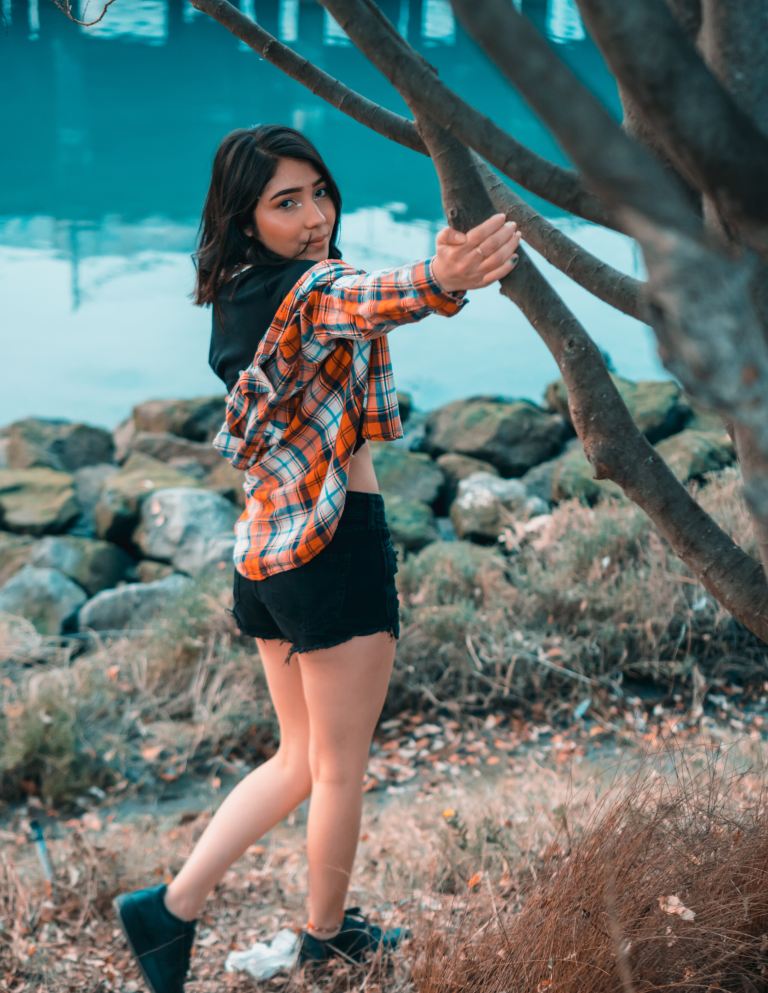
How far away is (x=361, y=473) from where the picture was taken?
→ 2.21m

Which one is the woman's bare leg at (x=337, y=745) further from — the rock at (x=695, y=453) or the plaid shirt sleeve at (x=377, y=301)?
the rock at (x=695, y=453)

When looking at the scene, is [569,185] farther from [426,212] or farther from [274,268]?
[426,212]

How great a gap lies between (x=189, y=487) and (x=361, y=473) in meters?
4.96

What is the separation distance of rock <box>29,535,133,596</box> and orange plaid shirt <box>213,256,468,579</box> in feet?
14.6

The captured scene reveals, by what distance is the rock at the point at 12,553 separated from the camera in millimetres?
6435

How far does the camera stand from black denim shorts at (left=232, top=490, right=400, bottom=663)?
214cm

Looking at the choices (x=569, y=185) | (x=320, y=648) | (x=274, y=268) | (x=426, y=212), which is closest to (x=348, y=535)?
(x=320, y=648)

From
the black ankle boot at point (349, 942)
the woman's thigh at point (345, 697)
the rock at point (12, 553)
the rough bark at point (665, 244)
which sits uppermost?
the rough bark at point (665, 244)

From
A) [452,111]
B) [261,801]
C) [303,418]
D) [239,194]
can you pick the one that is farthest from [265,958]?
[452,111]

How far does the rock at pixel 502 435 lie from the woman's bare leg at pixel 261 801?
5.49 m

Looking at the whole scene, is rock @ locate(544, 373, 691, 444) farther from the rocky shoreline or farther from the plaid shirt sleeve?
the plaid shirt sleeve

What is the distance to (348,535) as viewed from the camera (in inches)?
85.0

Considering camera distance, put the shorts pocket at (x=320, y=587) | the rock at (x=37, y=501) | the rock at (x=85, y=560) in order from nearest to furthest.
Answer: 1. the shorts pocket at (x=320, y=587)
2. the rock at (x=85, y=560)
3. the rock at (x=37, y=501)

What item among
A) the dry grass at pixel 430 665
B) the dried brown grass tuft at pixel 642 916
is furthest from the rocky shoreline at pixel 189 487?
the dried brown grass tuft at pixel 642 916
